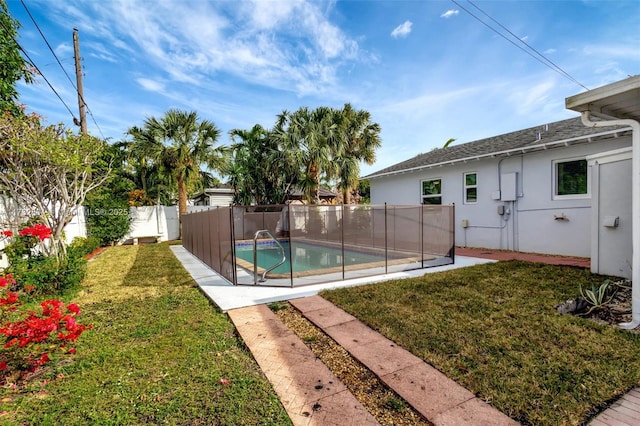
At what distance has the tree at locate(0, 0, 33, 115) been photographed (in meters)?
7.79

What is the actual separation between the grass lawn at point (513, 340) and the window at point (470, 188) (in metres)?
5.36

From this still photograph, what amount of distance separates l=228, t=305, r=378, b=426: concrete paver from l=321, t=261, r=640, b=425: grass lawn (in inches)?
38.1

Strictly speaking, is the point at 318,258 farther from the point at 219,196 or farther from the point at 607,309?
the point at 219,196

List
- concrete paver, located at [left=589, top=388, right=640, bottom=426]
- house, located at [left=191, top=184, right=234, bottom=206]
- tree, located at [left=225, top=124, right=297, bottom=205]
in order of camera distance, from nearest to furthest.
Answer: concrete paver, located at [left=589, top=388, right=640, bottom=426], tree, located at [left=225, top=124, right=297, bottom=205], house, located at [left=191, top=184, right=234, bottom=206]

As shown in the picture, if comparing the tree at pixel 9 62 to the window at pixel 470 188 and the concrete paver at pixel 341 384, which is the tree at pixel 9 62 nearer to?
the concrete paver at pixel 341 384

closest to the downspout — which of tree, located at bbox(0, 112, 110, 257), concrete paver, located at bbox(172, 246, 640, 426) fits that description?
concrete paver, located at bbox(172, 246, 640, 426)

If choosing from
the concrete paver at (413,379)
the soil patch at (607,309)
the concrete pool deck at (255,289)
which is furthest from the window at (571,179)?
the concrete paver at (413,379)

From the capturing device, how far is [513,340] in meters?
3.14

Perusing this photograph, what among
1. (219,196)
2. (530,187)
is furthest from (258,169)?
(530,187)

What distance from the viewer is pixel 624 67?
8836mm

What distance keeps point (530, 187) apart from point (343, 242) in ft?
21.9

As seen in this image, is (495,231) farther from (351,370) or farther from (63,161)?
(63,161)

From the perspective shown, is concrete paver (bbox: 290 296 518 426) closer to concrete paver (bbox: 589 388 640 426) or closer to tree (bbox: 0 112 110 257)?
concrete paver (bbox: 589 388 640 426)

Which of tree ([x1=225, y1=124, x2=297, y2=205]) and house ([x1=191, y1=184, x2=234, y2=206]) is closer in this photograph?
tree ([x1=225, y1=124, x2=297, y2=205])
